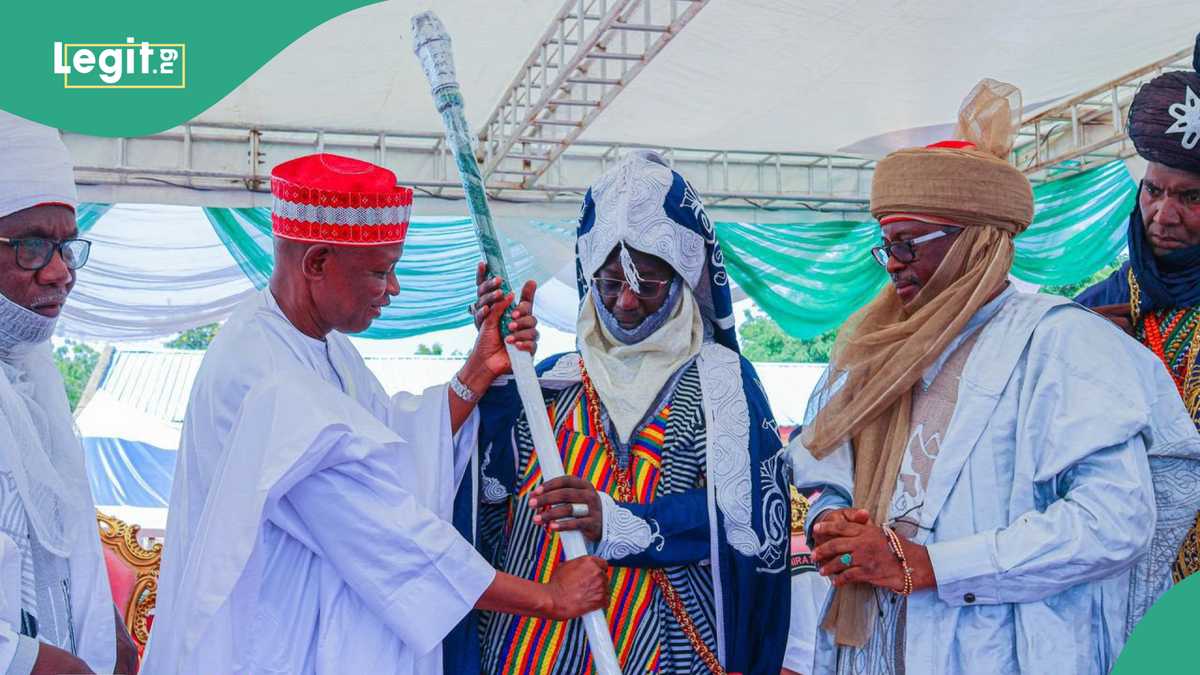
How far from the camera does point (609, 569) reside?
7.77ft

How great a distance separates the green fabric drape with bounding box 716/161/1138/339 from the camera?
1041 centimetres

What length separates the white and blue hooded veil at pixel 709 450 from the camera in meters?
2.35

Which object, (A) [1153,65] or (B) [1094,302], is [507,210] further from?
(B) [1094,302]

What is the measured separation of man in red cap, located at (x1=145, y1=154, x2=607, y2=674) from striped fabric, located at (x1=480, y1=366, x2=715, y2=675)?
0.19 metres

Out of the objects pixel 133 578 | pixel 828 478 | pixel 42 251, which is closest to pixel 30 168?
pixel 42 251

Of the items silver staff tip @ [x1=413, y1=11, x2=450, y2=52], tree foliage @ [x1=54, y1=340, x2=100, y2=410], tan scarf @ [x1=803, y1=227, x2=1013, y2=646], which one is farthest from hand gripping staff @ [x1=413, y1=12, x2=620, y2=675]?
tree foliage @ [x1=54, y1=340, x2=100, y2=410]

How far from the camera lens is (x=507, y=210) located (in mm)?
10016

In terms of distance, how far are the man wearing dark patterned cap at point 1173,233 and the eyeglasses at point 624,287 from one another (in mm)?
1063

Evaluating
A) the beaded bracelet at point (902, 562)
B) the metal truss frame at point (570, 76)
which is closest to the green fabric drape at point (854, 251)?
the metal truss frame at point (570, 76)

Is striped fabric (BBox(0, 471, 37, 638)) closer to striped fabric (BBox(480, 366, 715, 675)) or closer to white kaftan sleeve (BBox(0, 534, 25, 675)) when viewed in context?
white kaftan sleeve (BBox(0, 534, 25, 675))

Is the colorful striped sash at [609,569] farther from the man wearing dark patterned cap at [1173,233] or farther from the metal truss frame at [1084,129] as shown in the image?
the metal truss frame at [1084,129]

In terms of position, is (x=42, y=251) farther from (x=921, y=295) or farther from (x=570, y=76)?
(x=570, y=76)

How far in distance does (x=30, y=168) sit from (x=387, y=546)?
3.15 feet

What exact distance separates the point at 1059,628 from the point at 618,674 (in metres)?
0.81
